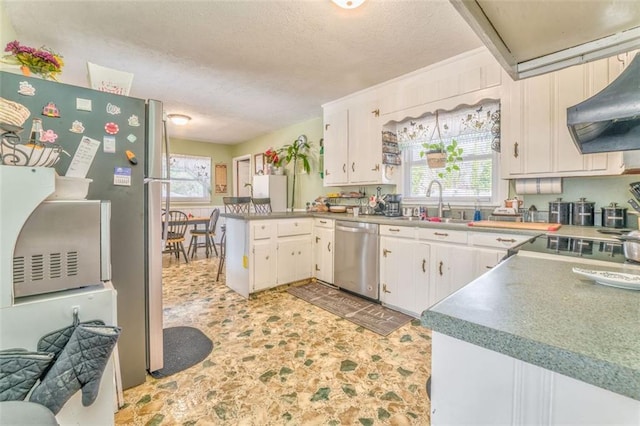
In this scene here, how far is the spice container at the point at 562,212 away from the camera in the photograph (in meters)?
2.30

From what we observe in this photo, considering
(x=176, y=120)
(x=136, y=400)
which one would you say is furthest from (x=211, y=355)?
(x=176, y=120)

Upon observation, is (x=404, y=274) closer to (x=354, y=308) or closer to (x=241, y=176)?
(x=354, y=308)

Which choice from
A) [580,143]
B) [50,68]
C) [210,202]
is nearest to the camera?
[50,68]

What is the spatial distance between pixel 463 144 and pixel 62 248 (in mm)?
3325

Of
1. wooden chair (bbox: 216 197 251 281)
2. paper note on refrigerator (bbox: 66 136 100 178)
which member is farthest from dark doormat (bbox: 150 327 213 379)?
wooden chair (bbox: 216 197 251 281)

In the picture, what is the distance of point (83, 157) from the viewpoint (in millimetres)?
1531

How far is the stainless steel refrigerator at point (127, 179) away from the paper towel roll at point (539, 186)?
113 inches

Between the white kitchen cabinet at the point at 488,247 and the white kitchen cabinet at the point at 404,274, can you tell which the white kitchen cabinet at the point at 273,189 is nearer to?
the white kitchen cabinet at the point at 404,274

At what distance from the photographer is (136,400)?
5.34 ft

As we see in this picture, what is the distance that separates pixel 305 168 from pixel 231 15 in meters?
2.82

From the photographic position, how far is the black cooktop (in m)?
1.19

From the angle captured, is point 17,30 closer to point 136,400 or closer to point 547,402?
point 136,400

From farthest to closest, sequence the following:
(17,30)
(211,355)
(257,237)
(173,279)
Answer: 1. (173,279)
2. (257,237)
3. (17,30)
4. (211,355)

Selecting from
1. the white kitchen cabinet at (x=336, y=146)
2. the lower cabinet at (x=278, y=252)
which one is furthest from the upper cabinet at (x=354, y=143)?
the lower cabinet at (x=278, y=252)
